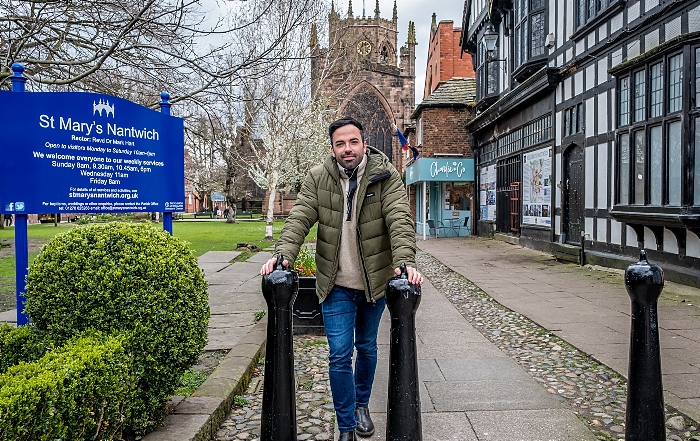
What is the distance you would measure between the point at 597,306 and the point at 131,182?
656cm

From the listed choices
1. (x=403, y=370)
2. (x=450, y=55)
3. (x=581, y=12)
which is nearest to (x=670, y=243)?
(x=581, y=12)

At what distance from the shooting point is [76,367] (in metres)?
2.59

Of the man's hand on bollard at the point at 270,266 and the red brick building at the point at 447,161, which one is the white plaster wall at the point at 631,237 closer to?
the man's hand on bollard at the point at 270,266

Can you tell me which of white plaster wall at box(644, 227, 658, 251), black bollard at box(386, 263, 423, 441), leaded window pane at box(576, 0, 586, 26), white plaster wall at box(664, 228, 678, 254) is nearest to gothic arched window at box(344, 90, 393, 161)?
leaded window pane at box(576, 0, 586, 26)

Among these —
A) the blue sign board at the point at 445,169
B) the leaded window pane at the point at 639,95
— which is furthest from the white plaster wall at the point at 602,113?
the blue sign board at the point at 445,169

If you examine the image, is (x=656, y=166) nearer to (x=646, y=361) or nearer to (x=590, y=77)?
(x=590, y=77)

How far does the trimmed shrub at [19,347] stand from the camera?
3.21m

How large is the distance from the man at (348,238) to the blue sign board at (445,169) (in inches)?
821

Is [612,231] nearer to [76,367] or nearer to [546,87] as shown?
[546,87]

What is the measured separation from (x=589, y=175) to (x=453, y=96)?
1425cm

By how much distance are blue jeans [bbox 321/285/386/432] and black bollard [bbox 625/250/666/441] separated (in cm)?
150

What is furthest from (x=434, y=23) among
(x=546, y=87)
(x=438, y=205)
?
(x=546, y=87)

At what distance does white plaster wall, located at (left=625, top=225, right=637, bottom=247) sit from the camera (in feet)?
35.6

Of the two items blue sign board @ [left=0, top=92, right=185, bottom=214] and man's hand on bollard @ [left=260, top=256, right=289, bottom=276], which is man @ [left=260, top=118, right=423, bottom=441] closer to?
man's hand on bollard @ [left=260, top=256, right=289, bottom=276]
